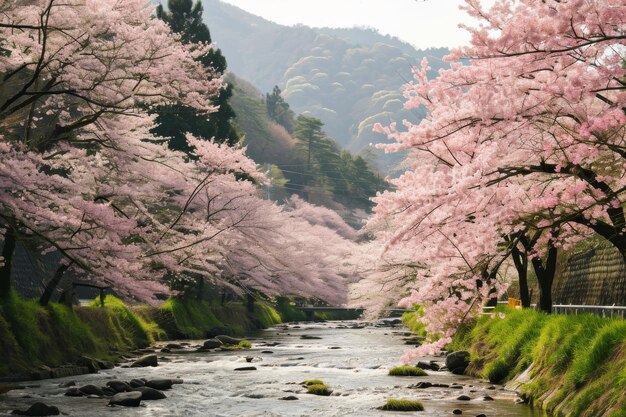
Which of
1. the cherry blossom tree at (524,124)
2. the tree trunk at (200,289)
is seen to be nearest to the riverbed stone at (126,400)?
the cherry blossom tree at (524,124)

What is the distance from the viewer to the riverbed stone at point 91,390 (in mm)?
15751

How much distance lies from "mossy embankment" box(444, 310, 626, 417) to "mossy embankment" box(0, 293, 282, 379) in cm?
1114

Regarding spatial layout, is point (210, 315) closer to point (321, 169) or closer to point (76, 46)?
point (76, 46)

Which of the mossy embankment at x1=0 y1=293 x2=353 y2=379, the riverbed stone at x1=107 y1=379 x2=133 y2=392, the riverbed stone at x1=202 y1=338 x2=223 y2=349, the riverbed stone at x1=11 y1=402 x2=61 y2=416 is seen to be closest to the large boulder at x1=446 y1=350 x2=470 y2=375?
the riverbed stone at x1=107 y1=379 x2=133 y2=392

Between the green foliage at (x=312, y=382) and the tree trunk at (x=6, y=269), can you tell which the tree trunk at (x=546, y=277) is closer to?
the green foliage at (x=312, y=382)

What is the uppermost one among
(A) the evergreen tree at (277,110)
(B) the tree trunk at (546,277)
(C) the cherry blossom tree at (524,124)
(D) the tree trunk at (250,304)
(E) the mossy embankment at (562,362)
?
(A) the evergreen tree at (277,110)

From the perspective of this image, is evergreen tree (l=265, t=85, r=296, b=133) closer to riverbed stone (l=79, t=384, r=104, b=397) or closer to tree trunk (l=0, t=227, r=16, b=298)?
tree trunk (l=0, t=227, r=16, b=298)

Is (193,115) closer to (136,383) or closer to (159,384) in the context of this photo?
(159,384)

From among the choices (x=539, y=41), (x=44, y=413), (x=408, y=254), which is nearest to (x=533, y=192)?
(x=539, y=41)

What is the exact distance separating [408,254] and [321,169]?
7199 centimetres

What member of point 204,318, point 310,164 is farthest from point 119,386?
point 310,164

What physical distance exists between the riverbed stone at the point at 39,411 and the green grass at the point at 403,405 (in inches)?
230

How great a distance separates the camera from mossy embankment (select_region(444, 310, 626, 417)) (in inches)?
413

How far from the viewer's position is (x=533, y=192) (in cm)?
1309
